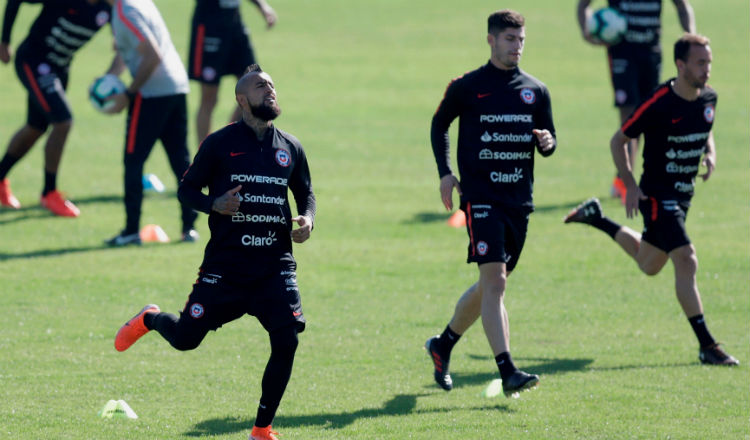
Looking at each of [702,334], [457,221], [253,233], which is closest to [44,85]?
[457,221]

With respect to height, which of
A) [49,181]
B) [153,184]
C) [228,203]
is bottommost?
[153,184]

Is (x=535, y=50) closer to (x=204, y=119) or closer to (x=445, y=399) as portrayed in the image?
(x=204, y=119)

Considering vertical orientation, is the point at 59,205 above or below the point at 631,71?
below

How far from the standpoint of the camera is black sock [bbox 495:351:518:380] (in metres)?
6.70

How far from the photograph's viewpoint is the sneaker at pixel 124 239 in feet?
36.2

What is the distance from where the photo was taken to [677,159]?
8.16 metres

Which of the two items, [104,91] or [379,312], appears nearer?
[379,312]

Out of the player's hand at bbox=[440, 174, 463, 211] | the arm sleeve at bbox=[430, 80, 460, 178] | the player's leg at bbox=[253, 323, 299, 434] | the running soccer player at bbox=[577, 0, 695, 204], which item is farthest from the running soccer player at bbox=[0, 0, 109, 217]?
the player's leg at bbox=[253, 323, 299, 434]

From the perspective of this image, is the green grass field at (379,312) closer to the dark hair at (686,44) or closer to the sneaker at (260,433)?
the sneaker at (260,433)

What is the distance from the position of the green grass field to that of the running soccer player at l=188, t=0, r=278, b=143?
4.40 ft

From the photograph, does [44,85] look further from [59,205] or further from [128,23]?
[128,23]

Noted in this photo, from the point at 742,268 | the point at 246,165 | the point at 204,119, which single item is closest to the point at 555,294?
the point at 742,268

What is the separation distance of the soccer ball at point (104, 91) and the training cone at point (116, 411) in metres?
4.77

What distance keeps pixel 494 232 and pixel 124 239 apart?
16.6ft
